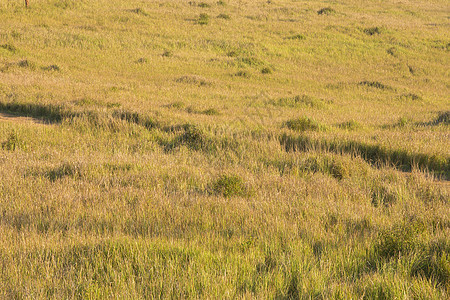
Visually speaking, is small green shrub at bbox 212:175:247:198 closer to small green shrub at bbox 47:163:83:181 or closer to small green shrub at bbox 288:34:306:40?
small green shrub at bbox 47:163:83:181

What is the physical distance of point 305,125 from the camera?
10297mm

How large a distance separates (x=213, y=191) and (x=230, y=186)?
0.24m

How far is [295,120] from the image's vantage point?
34.9ft

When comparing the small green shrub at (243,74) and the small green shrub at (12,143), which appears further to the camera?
the small green shrub at (243,74)

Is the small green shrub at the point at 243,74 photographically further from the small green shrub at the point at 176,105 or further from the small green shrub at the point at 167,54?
the small green shrub at the point at 176,105

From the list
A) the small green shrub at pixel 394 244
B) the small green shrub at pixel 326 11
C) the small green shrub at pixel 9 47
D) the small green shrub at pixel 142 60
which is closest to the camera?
the small green shrub at pixel 394 244

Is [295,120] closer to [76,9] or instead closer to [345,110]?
[345,110]

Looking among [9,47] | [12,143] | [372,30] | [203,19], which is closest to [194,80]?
[9,47]

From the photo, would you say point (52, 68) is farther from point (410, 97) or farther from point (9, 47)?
point (410, 97)

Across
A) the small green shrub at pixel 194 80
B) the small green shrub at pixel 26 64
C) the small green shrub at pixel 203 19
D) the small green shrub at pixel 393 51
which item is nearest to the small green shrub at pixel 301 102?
the small green shrub at pixel 194 80

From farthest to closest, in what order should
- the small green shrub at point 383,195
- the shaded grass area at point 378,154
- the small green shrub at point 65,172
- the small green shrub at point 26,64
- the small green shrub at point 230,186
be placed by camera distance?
1. the small green shrub at point 26,64
2. the shaded grass area at point 378,154
3. the small green shrub at point 65,172
4. the small green shrub at point 230,186
5. the small green shrub at point 383,195

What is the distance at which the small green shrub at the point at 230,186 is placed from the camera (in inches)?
218

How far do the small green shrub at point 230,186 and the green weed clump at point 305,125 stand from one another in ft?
15.2

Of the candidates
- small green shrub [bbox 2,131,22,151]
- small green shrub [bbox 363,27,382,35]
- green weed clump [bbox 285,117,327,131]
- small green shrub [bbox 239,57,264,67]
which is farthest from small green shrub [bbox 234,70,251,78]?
small green shrub [bbox 363,27,382,35]
